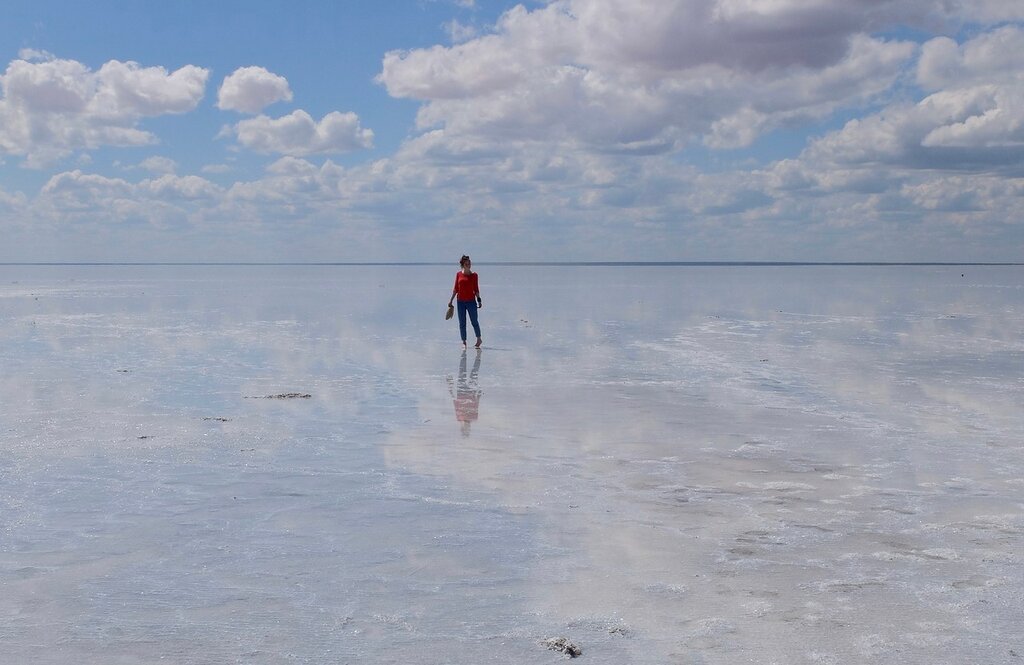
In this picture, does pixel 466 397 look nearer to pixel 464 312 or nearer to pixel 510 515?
pixel 510 515

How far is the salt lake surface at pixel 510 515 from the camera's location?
17.0 feet

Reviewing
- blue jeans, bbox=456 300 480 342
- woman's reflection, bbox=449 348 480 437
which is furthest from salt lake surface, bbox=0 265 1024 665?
blue jeans, bbox=456 300 480 342

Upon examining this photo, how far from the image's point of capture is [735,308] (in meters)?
41.2

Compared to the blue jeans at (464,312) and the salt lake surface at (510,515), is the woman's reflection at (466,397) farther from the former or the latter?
the blue jeans at (464,312)

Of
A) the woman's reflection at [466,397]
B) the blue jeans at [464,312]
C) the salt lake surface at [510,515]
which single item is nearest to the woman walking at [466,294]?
the blue jeans at [464,312]

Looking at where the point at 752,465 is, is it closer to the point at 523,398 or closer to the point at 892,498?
the point at 892,498

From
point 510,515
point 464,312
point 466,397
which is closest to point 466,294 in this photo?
point 464,312

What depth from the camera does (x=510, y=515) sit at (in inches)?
298

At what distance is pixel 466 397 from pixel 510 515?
6672 millimetres

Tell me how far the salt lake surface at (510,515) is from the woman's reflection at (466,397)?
7cm

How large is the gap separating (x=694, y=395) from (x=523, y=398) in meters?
2.67

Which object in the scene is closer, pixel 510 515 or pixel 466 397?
pixel 510 515

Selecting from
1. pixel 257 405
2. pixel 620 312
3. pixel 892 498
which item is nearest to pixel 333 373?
pixel 257 405

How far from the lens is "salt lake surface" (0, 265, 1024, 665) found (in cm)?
518
